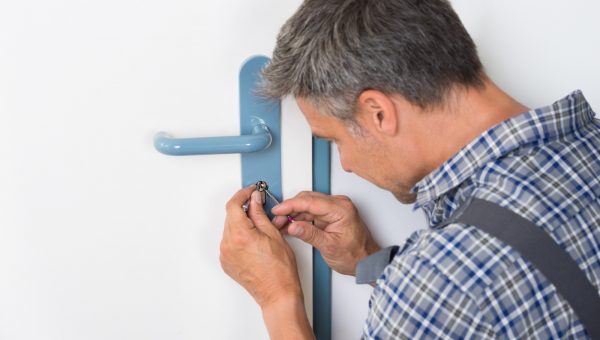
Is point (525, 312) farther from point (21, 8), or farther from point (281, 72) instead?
point (21, 8)

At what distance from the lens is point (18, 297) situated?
33.2 inches

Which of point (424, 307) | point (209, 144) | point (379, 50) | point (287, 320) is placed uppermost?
point (379, 50)

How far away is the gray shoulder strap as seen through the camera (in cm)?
61

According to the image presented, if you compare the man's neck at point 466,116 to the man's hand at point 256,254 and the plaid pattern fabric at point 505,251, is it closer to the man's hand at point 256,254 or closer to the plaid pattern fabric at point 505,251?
the plaid pattern fabric at point 505,251

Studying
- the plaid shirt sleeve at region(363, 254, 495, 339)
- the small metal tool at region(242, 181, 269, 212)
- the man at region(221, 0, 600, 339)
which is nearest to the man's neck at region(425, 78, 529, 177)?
the man at region(221, 0, 600, 339)

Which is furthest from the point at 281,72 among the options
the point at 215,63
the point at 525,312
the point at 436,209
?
the point at 525,312

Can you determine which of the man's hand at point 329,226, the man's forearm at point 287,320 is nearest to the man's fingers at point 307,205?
the man's hand at point 329,226

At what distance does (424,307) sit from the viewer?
62 cm

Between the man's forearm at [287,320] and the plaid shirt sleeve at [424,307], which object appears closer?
the plaid shirt sleeve at [424,307]

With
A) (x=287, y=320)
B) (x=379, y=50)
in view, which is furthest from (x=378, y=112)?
(x=287, y=320)

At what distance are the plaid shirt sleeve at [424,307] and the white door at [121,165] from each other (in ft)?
0.92

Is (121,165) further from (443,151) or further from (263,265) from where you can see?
(443,151)

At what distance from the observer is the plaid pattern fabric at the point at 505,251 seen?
1.99ft

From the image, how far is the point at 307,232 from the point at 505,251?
32 centimetres
